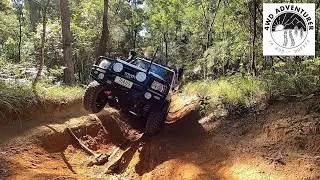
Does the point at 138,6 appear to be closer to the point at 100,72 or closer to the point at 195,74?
the point at 195,74

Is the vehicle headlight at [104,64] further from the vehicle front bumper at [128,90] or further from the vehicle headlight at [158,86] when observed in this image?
the vehicle headlight at [158,86]

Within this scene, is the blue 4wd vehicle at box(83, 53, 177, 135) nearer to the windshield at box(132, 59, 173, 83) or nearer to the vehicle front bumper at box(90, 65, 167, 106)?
the vehicle front bumper at box(90, 65, 167, 106)

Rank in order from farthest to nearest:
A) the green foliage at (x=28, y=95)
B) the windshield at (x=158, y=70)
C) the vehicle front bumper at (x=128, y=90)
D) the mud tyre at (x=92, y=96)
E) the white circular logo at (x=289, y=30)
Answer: the windshield at (x=158, y=70), the white circular logo at (x=289, y=30), the mud tyre at (x=92, y=96), the green foliage at (x=28, y=95), the vehicle front bumper at (x=128, y=90)

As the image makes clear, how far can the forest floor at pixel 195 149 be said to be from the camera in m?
5.07

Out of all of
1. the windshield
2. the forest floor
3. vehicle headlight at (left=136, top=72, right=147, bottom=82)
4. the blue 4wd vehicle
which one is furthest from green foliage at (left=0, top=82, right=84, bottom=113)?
vehicle headlight at (left=136, top=72, right=147, bottom=82)

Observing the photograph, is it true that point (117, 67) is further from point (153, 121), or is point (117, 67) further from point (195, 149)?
point (195, 149)

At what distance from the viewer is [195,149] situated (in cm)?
676

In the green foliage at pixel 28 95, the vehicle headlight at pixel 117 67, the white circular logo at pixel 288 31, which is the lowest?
the green foliage at pixel 28 95

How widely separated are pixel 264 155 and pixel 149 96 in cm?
276

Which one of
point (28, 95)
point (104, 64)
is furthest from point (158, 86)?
point (28, 95)

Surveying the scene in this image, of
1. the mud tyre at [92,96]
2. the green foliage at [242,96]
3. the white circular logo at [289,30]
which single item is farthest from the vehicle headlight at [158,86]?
the white circular logo at [289,30]

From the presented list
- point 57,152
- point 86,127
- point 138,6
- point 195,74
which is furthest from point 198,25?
point 57,152

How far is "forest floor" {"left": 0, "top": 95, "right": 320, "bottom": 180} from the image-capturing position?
16.6 feet

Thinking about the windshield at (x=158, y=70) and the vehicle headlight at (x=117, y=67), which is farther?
the windshield at (x=158, y=70)
